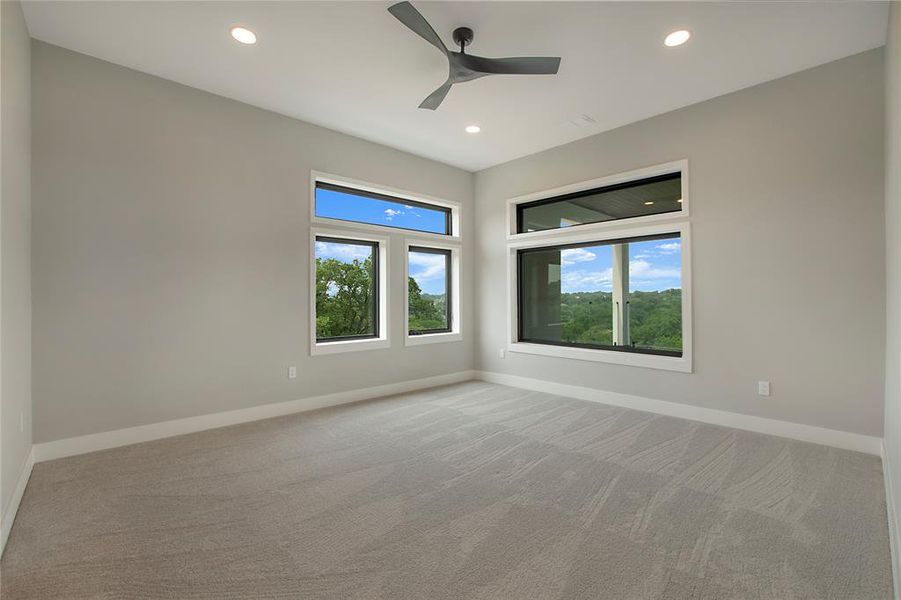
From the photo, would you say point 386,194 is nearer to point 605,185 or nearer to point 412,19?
point 605,185

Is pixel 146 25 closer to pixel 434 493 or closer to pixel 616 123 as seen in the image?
pixel 434 493

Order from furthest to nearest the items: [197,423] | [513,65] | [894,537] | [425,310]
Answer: [425,310]
[197,423]
[513,65]
[894,537]

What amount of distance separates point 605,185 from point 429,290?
254 cm

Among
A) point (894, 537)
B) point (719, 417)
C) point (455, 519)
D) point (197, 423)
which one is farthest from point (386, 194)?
point (894, 537)

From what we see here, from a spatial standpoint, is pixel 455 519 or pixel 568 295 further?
pixel 568 295

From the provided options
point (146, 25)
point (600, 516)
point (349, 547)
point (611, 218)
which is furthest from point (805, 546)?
point (146, 25)


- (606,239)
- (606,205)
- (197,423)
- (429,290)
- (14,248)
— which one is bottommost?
(197,423)

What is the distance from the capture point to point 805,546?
1.92 m

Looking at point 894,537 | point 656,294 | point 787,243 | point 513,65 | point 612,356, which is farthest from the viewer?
point 612,356

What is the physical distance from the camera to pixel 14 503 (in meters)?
2.19

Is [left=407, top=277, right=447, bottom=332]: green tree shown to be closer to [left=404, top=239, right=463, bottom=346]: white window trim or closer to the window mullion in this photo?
[left=404, top=239, right=463, bottom=346]: white window trim

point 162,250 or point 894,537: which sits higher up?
point 162,250

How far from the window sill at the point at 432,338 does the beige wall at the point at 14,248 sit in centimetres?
330

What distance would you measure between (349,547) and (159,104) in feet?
12.2
